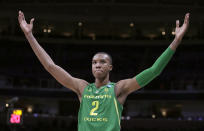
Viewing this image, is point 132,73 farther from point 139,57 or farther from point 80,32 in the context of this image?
point 80,32

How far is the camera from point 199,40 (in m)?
25.6

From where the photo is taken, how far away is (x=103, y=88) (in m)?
2.82

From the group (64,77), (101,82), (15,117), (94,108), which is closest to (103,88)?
(101,82)

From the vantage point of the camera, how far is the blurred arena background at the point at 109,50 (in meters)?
22.0

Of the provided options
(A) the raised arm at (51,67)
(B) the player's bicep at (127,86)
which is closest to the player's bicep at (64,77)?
(A) the raised arm at (51,67)

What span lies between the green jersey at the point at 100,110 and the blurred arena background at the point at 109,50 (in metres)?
15.3

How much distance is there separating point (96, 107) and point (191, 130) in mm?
18535

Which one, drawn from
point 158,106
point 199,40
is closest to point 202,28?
point 199,40

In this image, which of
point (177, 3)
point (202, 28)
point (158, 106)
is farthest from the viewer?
point (158, 106)

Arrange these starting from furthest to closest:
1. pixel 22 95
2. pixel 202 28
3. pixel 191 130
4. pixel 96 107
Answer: pixel 202 28 < pixel 22 95 < pixel 191 130 < pixel 96 107

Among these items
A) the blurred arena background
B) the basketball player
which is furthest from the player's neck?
the blurred arena background

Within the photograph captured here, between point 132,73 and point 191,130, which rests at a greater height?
point 132,73

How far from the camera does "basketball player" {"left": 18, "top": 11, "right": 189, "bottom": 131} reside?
2.66 m

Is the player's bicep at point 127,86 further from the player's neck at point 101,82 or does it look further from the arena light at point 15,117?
the arena light at point 15,117
